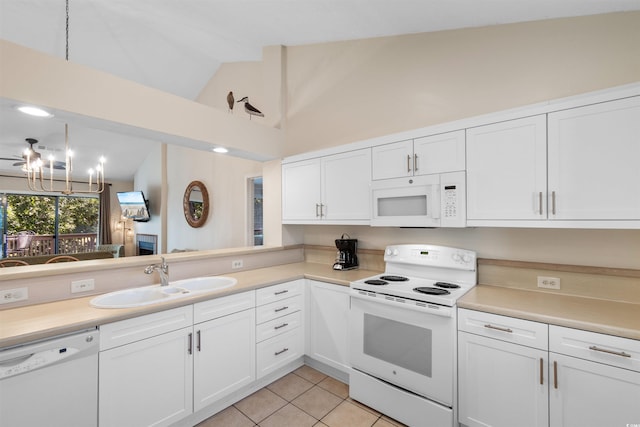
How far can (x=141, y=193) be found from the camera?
6.72 metres

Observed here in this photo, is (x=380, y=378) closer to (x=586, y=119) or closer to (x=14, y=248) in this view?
(x=586, y=119)

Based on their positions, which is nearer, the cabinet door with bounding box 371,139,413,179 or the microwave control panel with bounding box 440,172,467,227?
the microwave control panel with bounding box 440,172,467,227

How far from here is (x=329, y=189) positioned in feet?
9.37

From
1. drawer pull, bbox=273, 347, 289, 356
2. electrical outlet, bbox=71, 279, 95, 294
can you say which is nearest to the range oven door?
drawer pull, bbox=273, 347, 289, 356

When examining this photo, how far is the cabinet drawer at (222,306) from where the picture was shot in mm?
1936

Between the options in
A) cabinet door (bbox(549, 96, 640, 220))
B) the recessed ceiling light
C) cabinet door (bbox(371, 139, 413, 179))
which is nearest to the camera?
cabinet door (bbox(549, 96, 640, 220))

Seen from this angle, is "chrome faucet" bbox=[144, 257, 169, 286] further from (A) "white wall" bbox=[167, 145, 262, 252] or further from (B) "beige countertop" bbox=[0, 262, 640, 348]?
(A) "white wall" bbox=[167, 145, 262, 252]

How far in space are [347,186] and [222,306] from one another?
1495 mm

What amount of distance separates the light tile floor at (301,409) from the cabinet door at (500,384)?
558 mm

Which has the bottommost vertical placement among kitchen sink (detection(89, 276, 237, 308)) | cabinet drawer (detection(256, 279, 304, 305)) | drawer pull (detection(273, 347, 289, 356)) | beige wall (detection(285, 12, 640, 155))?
drawer pull (detection(273, 347, 289, 356))

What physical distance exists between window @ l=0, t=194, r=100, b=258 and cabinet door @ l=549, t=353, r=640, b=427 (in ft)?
31.2

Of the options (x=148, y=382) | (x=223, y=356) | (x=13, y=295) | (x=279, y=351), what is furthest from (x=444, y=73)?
(x=13, y=295)

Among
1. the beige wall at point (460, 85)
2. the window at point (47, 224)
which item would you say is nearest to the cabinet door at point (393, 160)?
the beige wall at point (460, 85)

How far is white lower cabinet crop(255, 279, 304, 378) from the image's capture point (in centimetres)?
232
